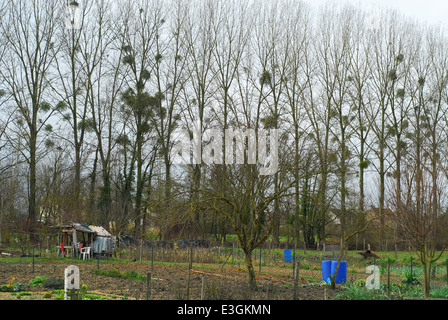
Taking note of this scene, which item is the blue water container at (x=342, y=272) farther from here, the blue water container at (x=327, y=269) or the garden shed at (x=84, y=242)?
the garden shed at (x=84, y=242)

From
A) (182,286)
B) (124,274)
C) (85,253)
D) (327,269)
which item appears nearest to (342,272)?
(327,269)

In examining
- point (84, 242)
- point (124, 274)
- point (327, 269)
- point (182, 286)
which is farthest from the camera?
point (84, 242)

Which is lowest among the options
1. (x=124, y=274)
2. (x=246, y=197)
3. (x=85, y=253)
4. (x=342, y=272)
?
(x=85, y=253)

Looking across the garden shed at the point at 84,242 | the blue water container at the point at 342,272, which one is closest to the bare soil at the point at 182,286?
the blue water container at the point at 342,272

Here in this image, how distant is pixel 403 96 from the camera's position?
36.8 m

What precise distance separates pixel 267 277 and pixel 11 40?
24686 millimetres

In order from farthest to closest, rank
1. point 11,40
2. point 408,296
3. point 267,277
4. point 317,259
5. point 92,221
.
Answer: point 11,40, point 92,221, point 317,259, point 267,277, point 408,296

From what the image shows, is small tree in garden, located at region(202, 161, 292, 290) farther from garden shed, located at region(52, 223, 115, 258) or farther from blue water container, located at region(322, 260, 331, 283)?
garden shed, located at region(52, 223, 115, 258)

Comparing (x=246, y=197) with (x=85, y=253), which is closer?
(x=246, y=197)

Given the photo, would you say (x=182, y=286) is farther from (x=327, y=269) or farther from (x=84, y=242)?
(x=84, y=242)

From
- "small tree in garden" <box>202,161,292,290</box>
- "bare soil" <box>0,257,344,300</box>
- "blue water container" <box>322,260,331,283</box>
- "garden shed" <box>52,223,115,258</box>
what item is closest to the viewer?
"bare soil" <box>0,257,344,300</box>

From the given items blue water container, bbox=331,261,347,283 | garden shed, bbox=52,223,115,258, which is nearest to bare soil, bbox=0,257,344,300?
blue water container, bbox=331,261,347,283

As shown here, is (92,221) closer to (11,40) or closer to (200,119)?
(200,119)
